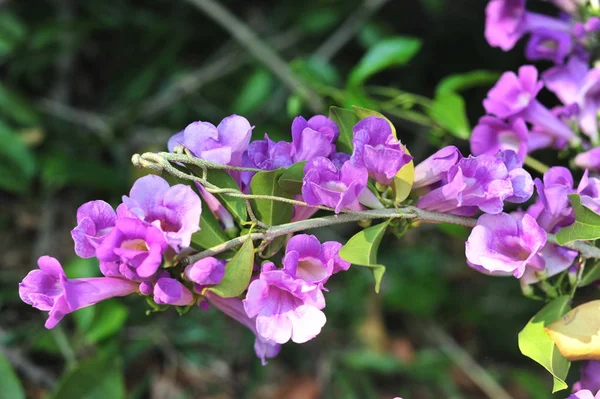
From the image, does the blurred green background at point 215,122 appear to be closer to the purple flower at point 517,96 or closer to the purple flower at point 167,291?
the purple flower at point 517,96

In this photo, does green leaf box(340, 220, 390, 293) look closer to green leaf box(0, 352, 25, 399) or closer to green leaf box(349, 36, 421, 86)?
green leaf box(349, 36, 421, 86)

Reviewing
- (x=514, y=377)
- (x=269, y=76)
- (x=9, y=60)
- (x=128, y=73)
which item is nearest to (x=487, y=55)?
(x=269, y=76)

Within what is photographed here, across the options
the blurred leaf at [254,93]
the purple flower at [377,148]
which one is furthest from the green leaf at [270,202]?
the blurred leaf at [254,93]

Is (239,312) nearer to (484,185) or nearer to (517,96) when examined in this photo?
(484,185)

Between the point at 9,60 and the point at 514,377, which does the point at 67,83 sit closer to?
the point at 9,60

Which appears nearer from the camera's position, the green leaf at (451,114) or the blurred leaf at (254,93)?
the green leaf at (451,114)

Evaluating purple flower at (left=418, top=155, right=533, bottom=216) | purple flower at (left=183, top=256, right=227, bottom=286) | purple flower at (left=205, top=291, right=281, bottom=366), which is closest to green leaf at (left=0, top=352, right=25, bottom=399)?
purple flower at (left=205, top=291, right=281, bottom=366)
